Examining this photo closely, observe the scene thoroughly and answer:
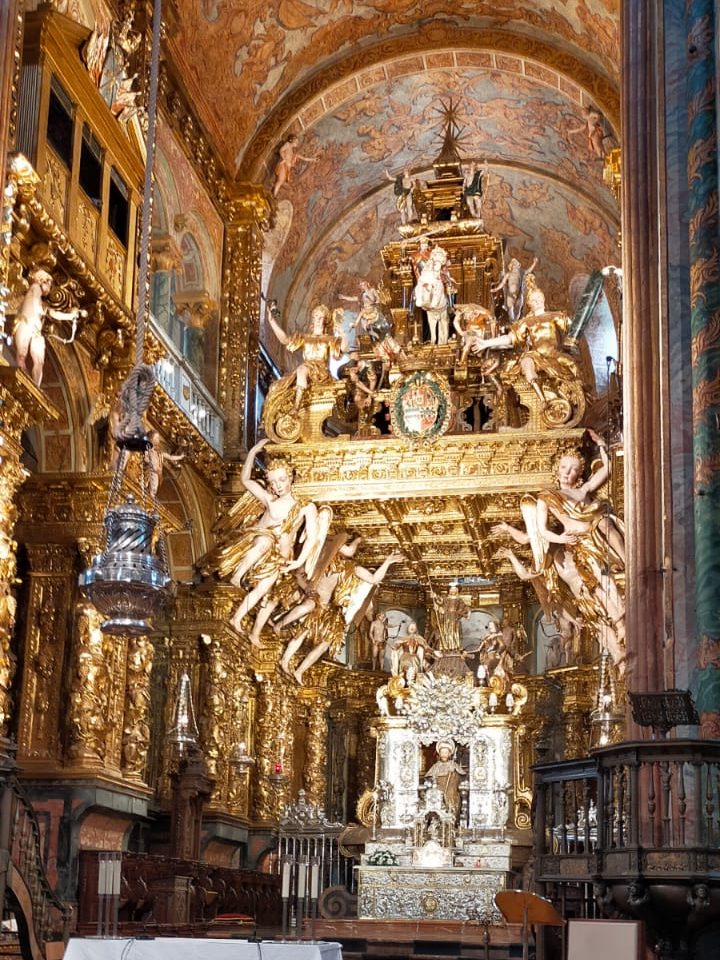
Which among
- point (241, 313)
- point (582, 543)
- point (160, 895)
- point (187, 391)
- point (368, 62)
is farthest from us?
point (368, 62)

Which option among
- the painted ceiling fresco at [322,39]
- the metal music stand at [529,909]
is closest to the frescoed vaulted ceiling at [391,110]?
the painted ceiling fresco at [322,39]

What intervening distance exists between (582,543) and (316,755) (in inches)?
277

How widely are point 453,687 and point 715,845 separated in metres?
14.2

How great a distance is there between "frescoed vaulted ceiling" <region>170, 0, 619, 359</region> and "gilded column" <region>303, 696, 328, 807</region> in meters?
6.60

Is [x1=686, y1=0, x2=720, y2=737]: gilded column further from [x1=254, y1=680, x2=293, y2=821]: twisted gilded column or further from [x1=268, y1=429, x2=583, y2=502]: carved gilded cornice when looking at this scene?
[x1=254, y1=680, x2=293, y2=821]: twisted gilded column

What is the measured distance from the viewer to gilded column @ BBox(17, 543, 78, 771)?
45.8ft

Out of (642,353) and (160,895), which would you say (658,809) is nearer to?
(642,353)

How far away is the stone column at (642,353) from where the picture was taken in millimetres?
8992

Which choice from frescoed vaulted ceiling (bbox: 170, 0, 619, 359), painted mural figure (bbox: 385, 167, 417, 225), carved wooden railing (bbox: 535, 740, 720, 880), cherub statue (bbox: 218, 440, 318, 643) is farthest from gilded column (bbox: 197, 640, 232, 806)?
carved wooden railing (bbox: 535, 740, 720, 880)

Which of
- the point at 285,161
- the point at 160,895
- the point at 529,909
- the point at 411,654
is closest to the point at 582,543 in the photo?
the point at 411,654

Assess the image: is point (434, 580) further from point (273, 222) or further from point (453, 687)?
point (273, 222)

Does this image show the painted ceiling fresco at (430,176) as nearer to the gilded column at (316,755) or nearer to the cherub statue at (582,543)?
the cherub statue at (582,543)

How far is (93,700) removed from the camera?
46.3 ft

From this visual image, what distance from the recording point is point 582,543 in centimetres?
1762
